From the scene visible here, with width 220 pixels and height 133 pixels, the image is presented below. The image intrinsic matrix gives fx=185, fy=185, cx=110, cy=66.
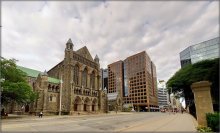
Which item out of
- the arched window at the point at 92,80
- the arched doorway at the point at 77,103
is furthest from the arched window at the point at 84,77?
the arched doorway at the point at 77,103

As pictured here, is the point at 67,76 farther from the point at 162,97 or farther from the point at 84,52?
the point at 162,97

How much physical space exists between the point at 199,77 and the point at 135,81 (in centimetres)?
10574

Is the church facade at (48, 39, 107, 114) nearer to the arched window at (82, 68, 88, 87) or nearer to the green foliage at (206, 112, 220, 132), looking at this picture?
the arched window at (82, 68, 88, 87)

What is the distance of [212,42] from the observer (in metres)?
74.0

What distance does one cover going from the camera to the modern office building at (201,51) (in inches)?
2842

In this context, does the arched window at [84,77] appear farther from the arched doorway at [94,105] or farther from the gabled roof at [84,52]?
the arched doorway at [94,105]

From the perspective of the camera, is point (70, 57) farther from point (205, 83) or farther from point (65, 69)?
point (205, 83)

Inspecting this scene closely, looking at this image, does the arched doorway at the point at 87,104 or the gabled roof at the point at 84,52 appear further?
the gabled roof at the point at 84,52

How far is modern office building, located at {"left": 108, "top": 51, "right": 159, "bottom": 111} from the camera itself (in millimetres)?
133625

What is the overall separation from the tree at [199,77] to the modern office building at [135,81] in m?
85.3

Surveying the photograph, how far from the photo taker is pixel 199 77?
3706 centimetres

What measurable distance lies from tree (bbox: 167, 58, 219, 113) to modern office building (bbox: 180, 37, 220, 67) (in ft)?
114

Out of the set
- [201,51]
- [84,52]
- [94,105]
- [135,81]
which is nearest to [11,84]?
[94,105]

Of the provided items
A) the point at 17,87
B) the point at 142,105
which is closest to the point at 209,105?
the point at 17,87
